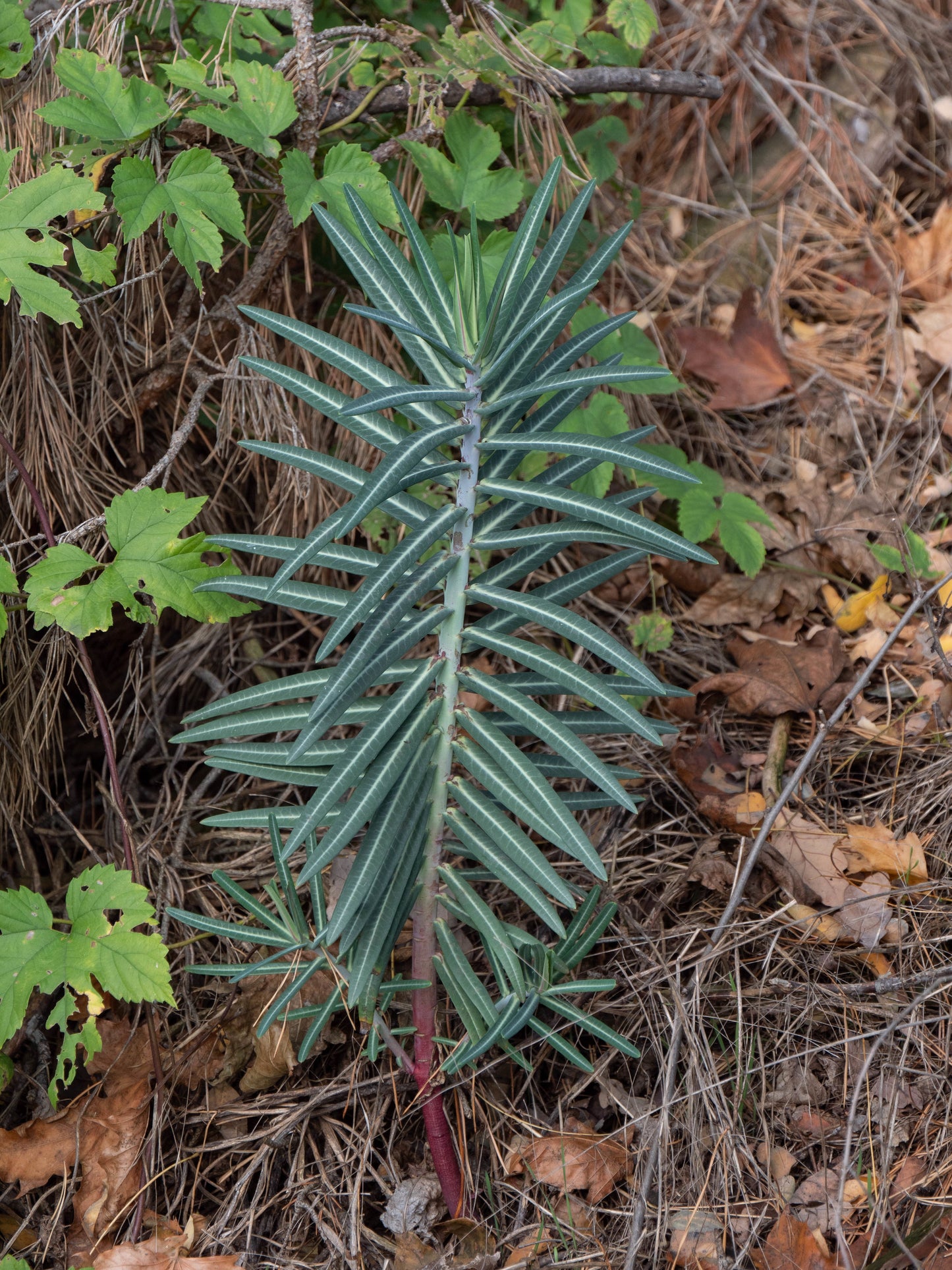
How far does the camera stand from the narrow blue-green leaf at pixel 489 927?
1408 millimetres

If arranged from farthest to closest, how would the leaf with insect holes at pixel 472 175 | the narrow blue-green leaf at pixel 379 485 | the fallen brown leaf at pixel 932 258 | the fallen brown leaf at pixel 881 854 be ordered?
the fallen brown leaf at pixel 932 258, the leaf with insect holes at pixel 472 175, the fallen brown leaf at pixel 881 854, the narrow blue-green leaf at pixel 379 485

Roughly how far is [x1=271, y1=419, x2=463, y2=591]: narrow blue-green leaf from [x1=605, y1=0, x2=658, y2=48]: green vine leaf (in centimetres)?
129

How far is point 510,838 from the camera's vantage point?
4.38ft

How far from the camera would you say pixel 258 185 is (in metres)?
1.93

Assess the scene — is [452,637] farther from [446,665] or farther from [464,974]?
[464,974]

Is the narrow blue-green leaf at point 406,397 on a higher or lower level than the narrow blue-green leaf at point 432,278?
lower

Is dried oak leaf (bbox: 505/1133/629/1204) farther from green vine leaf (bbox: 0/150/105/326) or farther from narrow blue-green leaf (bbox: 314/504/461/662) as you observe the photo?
green vine leaf (bbox: 0/150/105/326)

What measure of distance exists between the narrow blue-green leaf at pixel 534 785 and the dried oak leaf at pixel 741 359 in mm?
1559

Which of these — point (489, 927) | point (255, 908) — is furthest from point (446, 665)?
point (255, 908)

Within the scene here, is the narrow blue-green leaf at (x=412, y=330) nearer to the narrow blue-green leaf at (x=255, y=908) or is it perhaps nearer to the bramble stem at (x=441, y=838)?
the bramble stem at (x=441, y=838)

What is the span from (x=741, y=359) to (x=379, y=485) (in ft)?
5.84

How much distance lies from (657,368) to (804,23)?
8.36 ft

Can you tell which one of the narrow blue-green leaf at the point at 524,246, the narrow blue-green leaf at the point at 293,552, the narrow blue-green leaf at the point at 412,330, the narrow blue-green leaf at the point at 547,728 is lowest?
the narrow blue-green leaf at the point at 547,728

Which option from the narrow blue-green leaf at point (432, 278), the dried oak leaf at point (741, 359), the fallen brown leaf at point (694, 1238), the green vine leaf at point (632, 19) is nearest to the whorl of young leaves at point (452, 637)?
the narrow blue-green leaf at point (432, 278)
